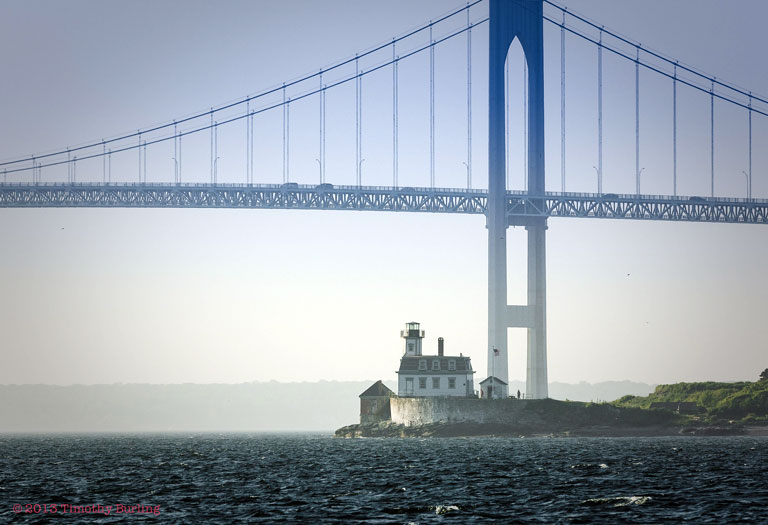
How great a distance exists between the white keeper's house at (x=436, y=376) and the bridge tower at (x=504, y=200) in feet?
8.87

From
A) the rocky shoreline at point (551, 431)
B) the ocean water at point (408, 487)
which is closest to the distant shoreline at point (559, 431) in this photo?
the rocky shoreline at point (551, 431)

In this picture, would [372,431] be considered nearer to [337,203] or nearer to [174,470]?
[337,203]

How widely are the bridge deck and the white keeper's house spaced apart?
1730 centimetres

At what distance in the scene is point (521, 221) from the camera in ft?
393

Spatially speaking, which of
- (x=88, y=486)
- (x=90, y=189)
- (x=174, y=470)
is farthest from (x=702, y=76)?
(x=88, y=486)

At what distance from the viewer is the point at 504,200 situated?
11856cm

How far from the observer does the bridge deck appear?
123500mm

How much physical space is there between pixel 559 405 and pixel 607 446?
21.3m

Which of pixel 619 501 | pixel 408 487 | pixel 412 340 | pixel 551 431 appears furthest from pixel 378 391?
pixel 619 501

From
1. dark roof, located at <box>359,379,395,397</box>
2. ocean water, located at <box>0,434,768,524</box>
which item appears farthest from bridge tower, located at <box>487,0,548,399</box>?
ocean water, located at <box>0,434,768,524</box>

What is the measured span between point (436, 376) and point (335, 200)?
23.9 metres

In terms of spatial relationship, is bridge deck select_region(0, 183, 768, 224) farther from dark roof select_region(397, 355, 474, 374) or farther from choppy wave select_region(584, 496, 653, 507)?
choppy wave select_region(584, 496, 653, 507)

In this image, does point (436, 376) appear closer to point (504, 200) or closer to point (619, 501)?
point (504, 200)

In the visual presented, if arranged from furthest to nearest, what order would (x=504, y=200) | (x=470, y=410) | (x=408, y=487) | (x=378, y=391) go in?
1. (x=378, y=391)
2. (x=504, y=200)
3. (x=470, y=410)
4. (x=408, y=487)
